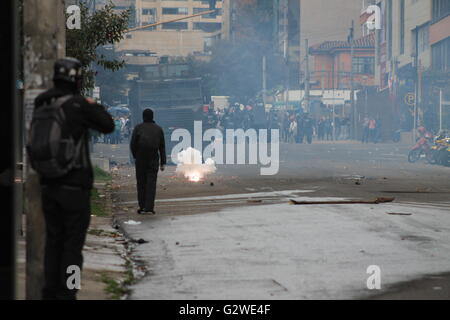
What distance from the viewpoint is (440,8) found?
65.4 m

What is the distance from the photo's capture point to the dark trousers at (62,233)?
7.20m

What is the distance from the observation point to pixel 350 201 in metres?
18.9

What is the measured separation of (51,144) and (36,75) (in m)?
0.87

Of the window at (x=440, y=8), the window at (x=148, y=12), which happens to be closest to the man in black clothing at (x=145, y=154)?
the window at (x=440, y=8)

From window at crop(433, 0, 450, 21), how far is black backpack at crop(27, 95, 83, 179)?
186 ft

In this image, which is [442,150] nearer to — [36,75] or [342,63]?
[36,75]

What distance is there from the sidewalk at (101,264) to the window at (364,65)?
100 m

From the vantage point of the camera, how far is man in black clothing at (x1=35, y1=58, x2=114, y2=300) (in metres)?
7.18

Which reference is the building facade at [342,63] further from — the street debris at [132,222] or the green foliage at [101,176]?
the street debris at [132,222]

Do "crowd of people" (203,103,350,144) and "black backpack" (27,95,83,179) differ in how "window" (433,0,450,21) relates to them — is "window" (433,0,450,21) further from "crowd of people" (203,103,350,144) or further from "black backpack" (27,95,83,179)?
"black backpack" (27,95,83,179)
